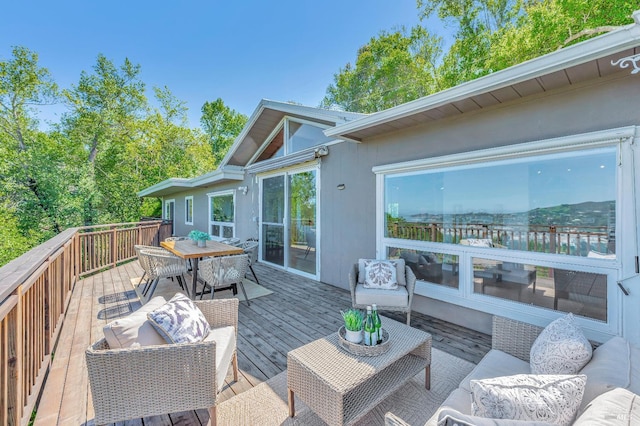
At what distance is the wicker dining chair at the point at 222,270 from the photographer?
13.1ft

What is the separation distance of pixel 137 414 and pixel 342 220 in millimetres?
3767

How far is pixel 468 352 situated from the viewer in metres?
2.85

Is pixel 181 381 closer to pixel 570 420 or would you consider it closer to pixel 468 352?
pixel 570 420

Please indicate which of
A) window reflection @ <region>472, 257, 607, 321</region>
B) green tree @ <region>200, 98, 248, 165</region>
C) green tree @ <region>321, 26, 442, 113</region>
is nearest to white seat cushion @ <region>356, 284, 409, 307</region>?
window reflection @ <region>472, 257, 607, 321</region>

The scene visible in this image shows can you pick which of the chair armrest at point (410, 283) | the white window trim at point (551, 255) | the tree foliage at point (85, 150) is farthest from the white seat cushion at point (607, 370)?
the tree foliage at point (85, 150)

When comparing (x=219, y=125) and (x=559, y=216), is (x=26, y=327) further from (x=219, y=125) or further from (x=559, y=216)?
(x=219, y=125)

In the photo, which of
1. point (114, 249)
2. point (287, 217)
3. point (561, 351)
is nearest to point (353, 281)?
point (561, 351)

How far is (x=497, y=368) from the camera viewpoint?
186cm

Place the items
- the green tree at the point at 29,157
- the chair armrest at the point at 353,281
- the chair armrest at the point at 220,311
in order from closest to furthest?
the chair armrest at the point at 220,311 → the chair armrest at the point at 353,281 → the green tree at the point at 29,157

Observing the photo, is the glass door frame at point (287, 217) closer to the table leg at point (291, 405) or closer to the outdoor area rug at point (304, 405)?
the outdoor area rug at point (304, 405)

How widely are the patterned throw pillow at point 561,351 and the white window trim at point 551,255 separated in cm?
129

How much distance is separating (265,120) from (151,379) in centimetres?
577

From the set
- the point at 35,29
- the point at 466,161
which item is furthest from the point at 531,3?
the point at 35,29

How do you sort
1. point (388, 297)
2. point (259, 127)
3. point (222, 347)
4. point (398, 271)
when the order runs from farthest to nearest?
point (259, 127) → point (398, 271) → point (388, 297) → point (222, 347)
